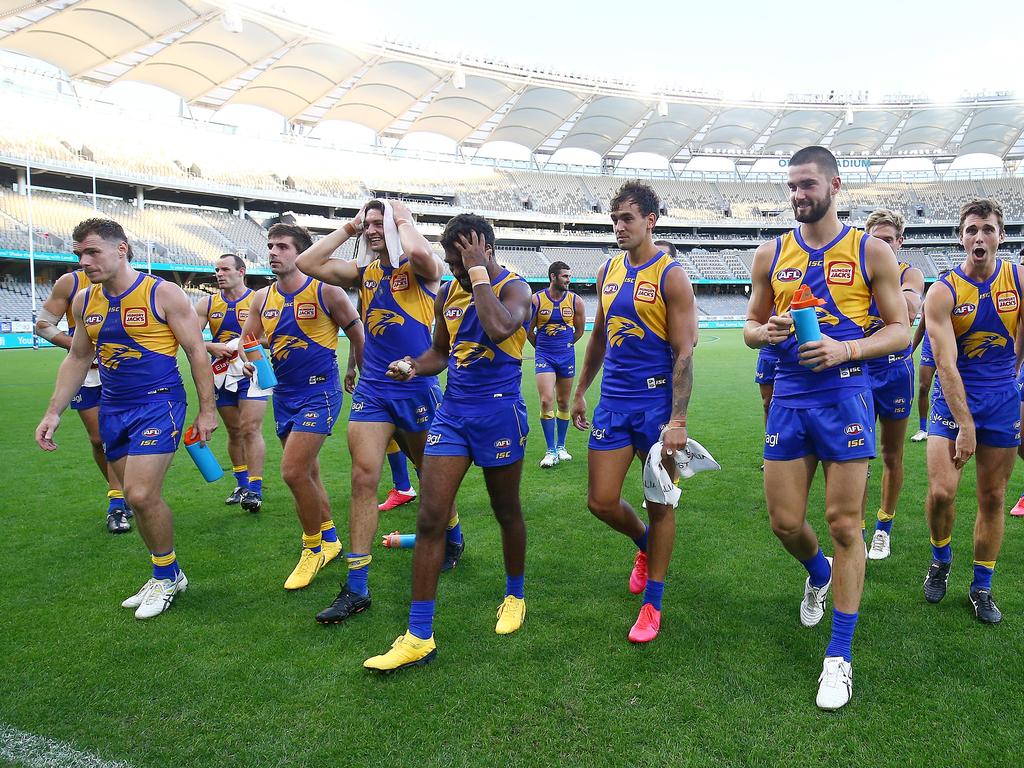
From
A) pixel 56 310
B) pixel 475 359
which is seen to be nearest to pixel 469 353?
pixel 475 359

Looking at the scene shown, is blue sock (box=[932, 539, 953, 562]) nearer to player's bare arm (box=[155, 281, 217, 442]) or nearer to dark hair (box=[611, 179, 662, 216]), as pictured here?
dark hair (box=[611, 179, 662, 216])

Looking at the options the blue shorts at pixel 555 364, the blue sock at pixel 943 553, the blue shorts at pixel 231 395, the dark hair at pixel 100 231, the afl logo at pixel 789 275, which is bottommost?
the blue sock at pixel 943 553

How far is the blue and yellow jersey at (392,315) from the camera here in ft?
14.6

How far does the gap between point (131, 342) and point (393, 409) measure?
5.83 feet

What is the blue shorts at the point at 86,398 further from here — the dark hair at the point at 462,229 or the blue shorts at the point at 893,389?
the blue shorts at the point at 893,389

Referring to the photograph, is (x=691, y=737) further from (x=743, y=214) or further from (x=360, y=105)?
(x=743, y=214)

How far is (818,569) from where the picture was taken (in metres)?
3.66

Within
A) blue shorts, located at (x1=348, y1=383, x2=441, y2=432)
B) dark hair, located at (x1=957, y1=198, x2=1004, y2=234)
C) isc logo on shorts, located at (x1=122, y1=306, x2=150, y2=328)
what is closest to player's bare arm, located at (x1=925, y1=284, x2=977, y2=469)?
dark hair, located at (x1=957, y1=198, x2=1004, y2=234)

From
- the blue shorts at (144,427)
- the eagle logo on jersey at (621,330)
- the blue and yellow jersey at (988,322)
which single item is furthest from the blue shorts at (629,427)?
the blue shorts at (144,427)

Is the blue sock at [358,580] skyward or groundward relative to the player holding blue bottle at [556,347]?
groundward

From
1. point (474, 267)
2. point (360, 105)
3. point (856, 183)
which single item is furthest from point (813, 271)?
point (856, 183)

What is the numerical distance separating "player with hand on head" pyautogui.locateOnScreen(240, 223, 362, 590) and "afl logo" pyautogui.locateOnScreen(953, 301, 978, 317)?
13.3 feet

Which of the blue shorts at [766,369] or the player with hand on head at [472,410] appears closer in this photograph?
the player with hand on head at [472,410]

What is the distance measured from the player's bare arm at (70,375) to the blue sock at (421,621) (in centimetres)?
288
